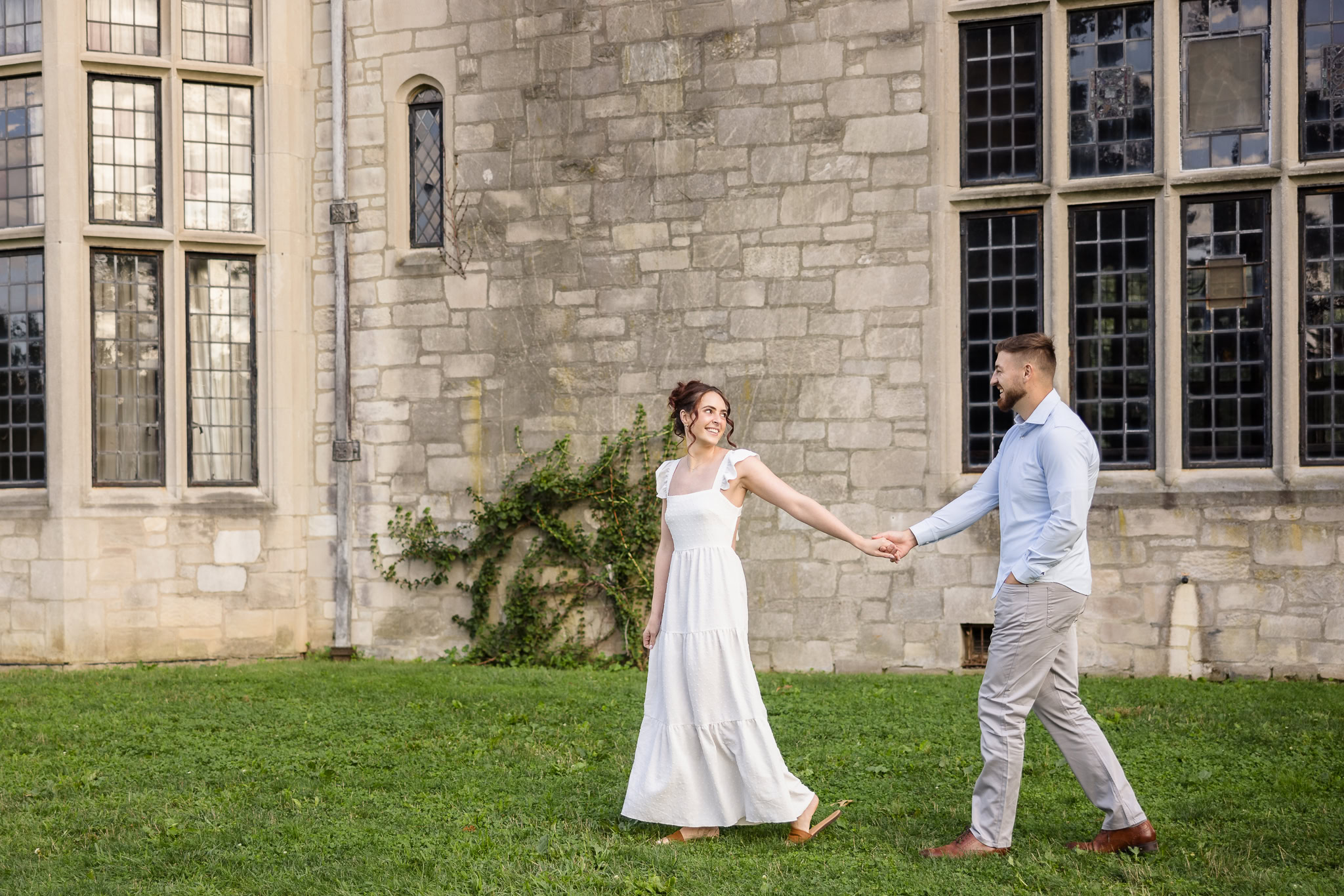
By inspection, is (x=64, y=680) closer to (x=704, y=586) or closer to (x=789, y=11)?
(x=704, y=586)

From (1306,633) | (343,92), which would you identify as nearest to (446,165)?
(343,92)

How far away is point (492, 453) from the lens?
34.1 feet

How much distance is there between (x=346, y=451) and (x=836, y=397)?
4121mm

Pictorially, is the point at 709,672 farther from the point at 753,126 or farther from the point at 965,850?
the point at 753,126

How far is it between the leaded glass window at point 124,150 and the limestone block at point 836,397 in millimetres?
5564

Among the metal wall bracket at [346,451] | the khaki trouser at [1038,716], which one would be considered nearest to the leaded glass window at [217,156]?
the metal wall bracket at [346,451]

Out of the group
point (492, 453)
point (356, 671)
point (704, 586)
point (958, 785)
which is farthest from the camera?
point (492, 453)

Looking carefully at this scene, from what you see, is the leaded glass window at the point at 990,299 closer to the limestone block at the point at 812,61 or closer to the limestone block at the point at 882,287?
the limestone block at the point at 882,287

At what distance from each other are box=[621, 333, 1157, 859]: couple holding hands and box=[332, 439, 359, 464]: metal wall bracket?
5809 mm

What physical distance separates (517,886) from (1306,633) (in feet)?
20.8

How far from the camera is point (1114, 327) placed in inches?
361

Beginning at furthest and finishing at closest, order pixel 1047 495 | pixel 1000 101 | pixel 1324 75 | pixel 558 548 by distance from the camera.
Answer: pixel 558 548, pixel 1000 101, pixel 1324 75, pixel 1047 495

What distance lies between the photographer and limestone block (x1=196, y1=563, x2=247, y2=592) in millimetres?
10430

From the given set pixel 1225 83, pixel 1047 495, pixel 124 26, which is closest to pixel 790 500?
pixel 1047 495
